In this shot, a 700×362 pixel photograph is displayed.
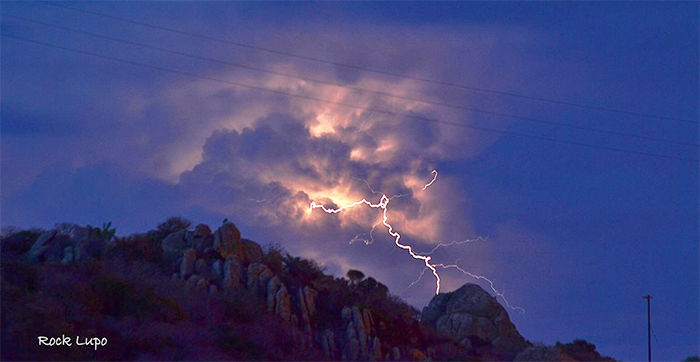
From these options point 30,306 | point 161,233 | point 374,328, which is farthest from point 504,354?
point 30,306

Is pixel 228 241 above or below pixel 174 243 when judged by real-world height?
above

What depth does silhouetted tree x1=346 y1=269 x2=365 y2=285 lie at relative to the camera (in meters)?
63.8

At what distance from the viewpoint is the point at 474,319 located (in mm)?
72438

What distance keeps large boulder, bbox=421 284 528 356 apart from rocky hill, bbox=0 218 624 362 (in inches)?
228

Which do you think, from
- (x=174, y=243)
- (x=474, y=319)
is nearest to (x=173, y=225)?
(x=174, y=243)

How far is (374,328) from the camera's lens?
163ft

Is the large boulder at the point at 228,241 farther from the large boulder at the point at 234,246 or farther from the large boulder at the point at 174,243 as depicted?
the large boulder at the point at 174,243

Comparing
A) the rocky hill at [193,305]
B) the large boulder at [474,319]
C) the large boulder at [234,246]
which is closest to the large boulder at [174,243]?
the rocky hill at [193,305]

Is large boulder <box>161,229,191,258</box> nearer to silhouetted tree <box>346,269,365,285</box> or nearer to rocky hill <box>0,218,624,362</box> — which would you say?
rocky hill <box>0,218,624,362</box>

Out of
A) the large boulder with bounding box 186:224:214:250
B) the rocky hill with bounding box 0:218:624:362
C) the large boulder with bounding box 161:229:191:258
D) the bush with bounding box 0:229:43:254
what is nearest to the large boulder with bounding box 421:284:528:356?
the rocky hill with bounding box 0:218:624:362

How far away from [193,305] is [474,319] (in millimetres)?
34477

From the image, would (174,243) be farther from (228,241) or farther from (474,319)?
(474,319)

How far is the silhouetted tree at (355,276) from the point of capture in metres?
63.8

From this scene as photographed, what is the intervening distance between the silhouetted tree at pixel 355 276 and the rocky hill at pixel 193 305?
0.19 m
